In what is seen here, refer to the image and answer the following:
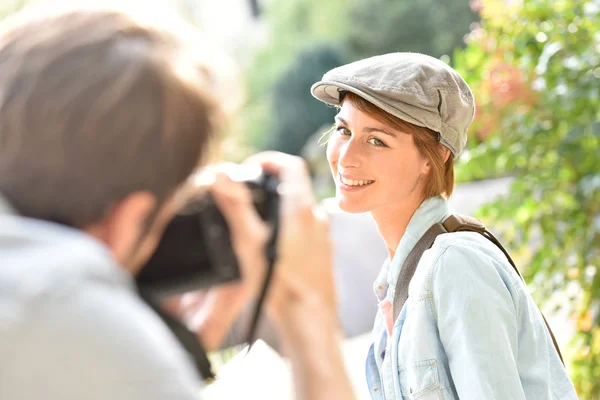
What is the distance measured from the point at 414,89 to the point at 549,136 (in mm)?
1318

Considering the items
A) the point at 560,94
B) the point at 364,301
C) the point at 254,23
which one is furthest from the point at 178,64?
the point at 254,23

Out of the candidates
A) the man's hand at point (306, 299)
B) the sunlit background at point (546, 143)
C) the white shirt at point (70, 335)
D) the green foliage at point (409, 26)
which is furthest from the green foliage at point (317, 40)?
the white shirt at point (70, 335)

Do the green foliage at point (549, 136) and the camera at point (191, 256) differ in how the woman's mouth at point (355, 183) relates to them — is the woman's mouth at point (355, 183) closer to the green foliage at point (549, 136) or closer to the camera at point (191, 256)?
the camera at point (191, 256)

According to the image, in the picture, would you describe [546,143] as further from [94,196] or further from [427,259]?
[94,196]

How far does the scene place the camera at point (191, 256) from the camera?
66 cm

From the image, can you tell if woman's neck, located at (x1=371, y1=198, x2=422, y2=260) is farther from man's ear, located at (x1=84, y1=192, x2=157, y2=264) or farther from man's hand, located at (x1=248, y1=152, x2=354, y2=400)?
man's ear, located at (x1=84, y1=192, x2=157, y2=264)

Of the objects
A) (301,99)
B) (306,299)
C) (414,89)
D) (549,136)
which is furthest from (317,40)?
(306,299)

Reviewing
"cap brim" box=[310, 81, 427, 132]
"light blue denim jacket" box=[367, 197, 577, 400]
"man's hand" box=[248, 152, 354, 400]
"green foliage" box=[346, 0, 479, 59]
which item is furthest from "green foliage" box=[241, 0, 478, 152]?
"man's hand" box=[248, 152, 354, 400]

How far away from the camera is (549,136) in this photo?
244 centimetres

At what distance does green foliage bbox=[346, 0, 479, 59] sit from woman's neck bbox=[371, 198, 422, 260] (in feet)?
31.8

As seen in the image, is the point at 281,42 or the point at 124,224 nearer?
the point at 124,224

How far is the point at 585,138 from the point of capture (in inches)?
90.6

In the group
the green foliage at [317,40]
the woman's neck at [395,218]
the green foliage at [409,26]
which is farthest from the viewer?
the green foliage at [409,26]

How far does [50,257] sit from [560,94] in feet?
6.75
